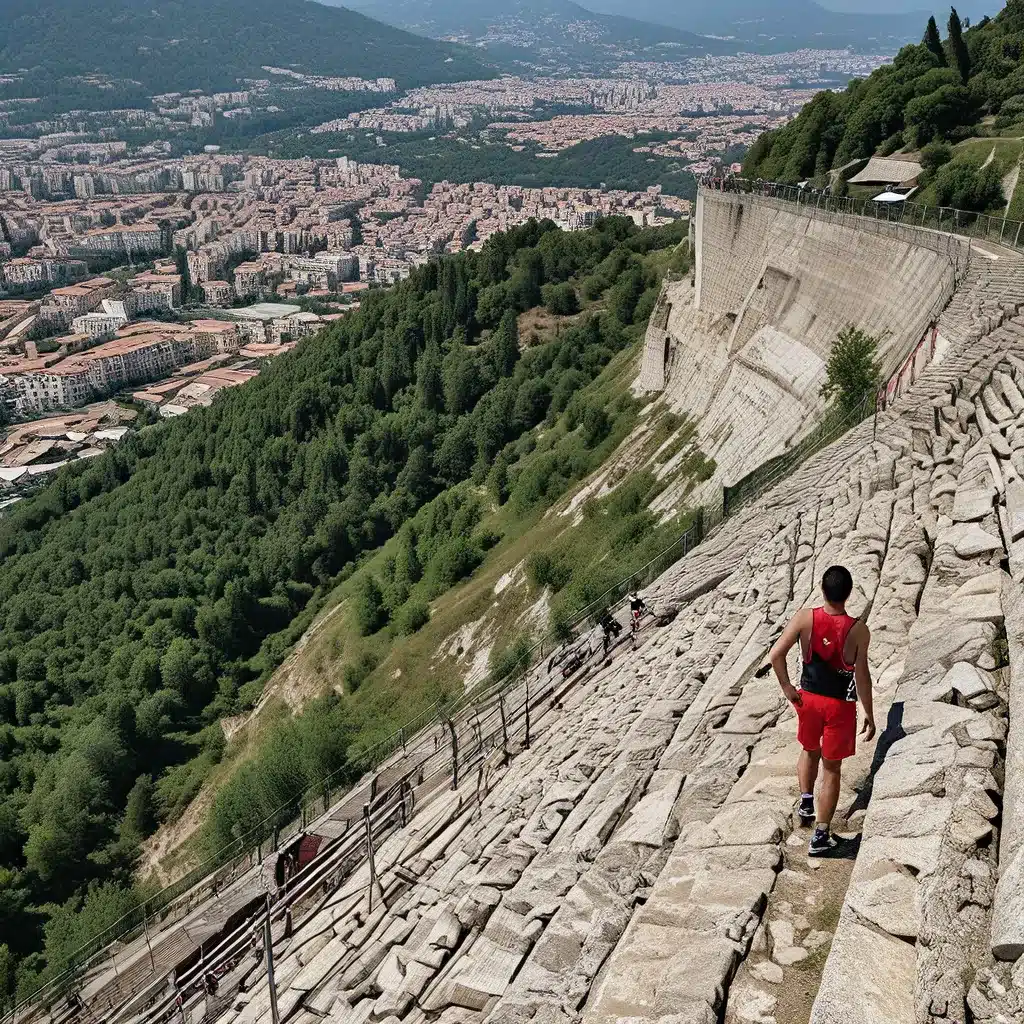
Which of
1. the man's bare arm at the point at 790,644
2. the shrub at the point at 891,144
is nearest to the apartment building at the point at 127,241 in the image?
the shrub at the point at 891,144

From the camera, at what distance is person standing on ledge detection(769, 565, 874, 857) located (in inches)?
187

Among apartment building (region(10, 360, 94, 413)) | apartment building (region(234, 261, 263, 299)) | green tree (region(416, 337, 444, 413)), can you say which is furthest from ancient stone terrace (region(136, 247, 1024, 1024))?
apartment building (region(234, 261, 263, 299))

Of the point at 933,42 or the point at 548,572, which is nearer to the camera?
the point at 548,572

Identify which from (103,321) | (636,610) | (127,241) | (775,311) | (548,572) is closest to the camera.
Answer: (636,610)

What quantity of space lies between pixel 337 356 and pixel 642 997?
2117 inches

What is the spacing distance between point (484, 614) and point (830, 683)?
71.9 ft

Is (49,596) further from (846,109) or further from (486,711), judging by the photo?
(846,109)

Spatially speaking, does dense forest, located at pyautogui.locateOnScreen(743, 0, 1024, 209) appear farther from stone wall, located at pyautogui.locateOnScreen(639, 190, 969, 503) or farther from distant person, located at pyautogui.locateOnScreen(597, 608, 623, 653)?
distant person, located at pyautogui.locateOnScreen(597, 608, 623, 653)

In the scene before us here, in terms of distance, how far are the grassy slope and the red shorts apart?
48.4 ft

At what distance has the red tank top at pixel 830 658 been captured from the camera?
4758mm

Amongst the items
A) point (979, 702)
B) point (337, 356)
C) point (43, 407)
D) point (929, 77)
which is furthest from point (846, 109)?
point (43, 407)

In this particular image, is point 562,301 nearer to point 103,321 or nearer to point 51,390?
point 51,390

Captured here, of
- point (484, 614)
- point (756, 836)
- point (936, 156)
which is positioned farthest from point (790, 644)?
point (936, 156)

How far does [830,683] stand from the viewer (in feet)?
15.8
